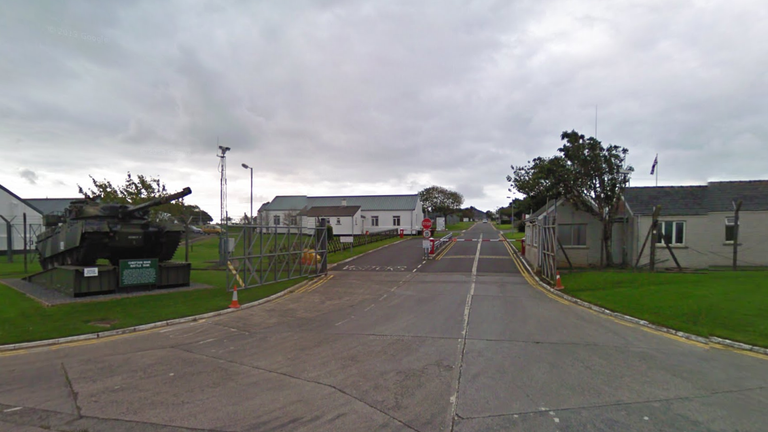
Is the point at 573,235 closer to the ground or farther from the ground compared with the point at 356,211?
closer to the ground

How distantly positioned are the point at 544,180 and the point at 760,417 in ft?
54.6

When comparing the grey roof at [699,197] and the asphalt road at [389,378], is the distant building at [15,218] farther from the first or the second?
the grey roof at [699,197]

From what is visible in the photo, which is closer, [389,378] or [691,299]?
[389,378]

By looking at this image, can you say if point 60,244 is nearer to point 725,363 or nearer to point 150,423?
point 150,423

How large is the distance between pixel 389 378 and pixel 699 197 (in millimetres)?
21591

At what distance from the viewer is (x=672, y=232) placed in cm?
2009

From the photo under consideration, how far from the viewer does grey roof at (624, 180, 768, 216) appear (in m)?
20.3

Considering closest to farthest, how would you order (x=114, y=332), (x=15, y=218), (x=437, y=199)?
(x=114, y=332) → (x=15, y=218) → (x=437, y=199)

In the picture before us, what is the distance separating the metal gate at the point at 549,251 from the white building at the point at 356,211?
131ft

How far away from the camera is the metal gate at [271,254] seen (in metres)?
16.1

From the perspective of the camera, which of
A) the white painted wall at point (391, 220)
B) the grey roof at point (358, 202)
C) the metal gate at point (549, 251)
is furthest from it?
the grey roof at point (358, 202)

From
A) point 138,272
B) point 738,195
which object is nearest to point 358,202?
point 738,195

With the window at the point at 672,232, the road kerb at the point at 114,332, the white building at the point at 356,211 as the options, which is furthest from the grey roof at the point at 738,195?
the white building at the point at 356,211

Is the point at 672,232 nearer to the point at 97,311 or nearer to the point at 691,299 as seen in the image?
the point at 691,299
